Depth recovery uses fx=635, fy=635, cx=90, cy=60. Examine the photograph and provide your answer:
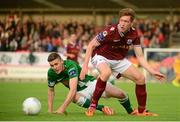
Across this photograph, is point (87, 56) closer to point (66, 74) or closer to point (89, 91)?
point (66, 74)

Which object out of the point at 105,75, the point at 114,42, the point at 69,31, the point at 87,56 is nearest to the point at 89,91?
the point at 105,75

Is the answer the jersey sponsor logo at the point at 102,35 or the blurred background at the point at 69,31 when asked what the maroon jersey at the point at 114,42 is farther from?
the blurred background at the point at 69,31

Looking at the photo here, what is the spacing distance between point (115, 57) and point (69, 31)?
1995 centimetres

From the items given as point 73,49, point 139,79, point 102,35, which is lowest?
point 73,49

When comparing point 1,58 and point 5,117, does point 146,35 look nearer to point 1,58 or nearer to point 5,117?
point 1,58

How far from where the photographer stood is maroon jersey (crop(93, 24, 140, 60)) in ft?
32.6

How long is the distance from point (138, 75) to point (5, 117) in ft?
7.12

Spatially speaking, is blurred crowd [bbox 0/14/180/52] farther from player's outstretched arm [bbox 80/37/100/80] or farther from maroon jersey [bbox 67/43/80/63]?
player's outstretched arm [bbox 80/37/100/80]

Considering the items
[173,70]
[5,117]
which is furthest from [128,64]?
[173,70]

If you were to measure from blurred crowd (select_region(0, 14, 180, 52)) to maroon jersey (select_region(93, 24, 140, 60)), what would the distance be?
15746mm

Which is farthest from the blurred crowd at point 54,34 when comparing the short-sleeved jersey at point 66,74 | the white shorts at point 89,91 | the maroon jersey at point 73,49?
the short-sleeved jersey at point 66,74

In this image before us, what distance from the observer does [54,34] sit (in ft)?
93.8

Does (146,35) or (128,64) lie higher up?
(128,64)

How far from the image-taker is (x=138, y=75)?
9.95m
